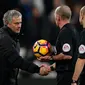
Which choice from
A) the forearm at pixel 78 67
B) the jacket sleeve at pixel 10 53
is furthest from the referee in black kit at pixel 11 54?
the forearm at pixel 78 67

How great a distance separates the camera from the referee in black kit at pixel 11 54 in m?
7.32

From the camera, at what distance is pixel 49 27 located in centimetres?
1194

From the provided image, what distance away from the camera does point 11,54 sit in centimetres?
731

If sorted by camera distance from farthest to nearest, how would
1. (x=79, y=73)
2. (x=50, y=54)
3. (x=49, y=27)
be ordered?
1. (x=49, y=27)
2. (x=50, y=54)
3. (x=79, y=73)

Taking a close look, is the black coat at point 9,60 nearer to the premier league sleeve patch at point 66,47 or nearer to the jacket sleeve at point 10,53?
the jacket sleeve at point 10,53

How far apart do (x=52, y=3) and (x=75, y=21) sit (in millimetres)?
716

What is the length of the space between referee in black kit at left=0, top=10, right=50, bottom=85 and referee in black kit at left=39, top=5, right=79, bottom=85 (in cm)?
32

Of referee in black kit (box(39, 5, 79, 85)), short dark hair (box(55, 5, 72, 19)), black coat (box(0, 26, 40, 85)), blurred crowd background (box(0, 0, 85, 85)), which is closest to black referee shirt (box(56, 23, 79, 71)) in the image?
referee in black kit (box(39, 5, 79, 85))

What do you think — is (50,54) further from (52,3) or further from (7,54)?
(52,3)

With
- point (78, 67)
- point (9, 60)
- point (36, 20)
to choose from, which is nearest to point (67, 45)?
point (78, 67)

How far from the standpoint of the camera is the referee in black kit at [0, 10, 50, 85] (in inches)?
288

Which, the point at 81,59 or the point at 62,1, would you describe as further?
the point at 62,1

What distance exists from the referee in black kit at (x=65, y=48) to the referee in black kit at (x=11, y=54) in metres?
0.32

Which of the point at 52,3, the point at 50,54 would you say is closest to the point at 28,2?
the point at 52,3
